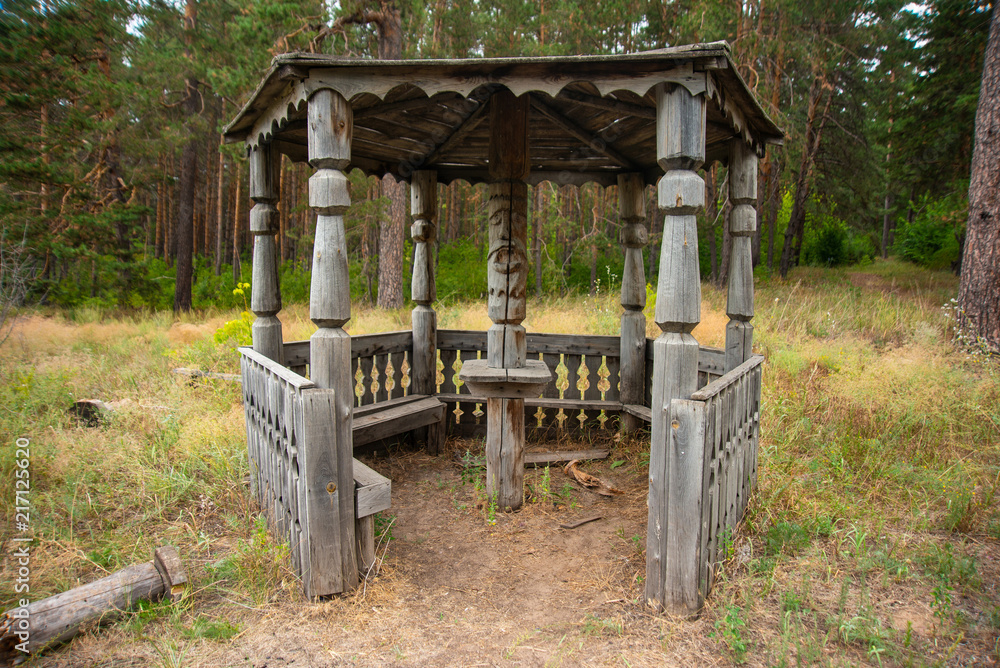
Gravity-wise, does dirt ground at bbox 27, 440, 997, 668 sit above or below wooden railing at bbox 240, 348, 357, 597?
below

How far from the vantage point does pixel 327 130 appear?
3.47 m

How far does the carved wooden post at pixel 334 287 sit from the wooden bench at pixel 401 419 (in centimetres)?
160

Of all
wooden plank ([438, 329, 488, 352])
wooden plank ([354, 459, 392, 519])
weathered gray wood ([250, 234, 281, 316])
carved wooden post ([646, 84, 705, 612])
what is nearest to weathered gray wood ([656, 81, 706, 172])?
carved wooden post ([646, 84, 705, 612])

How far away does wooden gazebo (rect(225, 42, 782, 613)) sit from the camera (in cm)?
331

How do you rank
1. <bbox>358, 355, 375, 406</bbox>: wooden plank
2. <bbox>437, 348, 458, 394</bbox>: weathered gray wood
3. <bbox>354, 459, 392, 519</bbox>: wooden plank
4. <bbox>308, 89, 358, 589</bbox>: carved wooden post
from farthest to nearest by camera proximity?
1. <bbox>437, 348, 458, 394</bbox>: weathered gray wood
2. <bbox>358, 355, 375, 406</bbox>: wooden plank
3. <bbox>354, 459, 392, 519</bbox>: wooden plank
4. <bbox>308, 89, 358, 589</bbox>: carved wooden post

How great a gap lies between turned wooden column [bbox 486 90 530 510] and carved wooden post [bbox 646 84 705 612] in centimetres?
147

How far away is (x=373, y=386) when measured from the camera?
6.43 m

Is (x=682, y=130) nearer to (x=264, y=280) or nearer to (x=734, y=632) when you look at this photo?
(x=734, y=632)

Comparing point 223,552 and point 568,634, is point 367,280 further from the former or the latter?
point 568,634

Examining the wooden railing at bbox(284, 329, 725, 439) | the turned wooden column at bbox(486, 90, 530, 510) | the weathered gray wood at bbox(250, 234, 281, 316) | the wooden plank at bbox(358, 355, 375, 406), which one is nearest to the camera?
the turned wooden column at bbox(486, 90, 530, 510)

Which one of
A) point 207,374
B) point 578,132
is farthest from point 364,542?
point 207,374

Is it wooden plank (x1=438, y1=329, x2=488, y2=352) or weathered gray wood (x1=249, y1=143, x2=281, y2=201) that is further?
wooden plank (x1=438, y1=329, x2=488, y2=352)

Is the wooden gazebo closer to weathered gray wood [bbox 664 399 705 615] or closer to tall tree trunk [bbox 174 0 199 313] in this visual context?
weathered gray wood [bbox 664 399 705 615]

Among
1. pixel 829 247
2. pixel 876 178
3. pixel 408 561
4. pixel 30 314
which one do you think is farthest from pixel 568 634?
pixel 829 247
